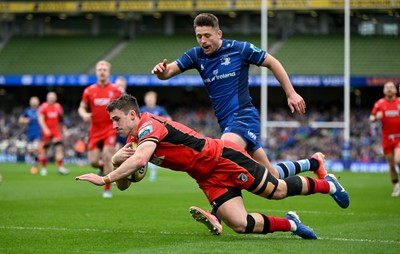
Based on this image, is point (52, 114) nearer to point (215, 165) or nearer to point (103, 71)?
point (103, 71)

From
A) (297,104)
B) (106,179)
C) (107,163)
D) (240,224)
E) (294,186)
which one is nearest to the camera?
(106,179)

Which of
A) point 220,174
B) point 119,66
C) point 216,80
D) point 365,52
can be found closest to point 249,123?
point 216,80

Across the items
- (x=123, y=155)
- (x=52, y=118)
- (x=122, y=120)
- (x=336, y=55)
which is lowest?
(x=52, y=118)

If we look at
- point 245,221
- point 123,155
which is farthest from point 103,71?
point 245,221

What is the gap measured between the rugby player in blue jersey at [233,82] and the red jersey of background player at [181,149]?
130 cm

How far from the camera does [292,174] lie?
421 inches

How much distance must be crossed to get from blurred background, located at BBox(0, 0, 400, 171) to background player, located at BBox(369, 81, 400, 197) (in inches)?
650

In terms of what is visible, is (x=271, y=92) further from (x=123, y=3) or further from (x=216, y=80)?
(x=216, y=80)

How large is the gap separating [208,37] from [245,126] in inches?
48.8

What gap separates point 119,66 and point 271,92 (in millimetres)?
8577

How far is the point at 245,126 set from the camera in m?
10.8

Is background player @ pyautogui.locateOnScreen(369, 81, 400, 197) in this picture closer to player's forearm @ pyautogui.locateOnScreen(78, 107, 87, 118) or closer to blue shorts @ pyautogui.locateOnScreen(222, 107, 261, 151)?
player's forearm @ pyautogui.locateOnScreen(78, 107, 87, 118)

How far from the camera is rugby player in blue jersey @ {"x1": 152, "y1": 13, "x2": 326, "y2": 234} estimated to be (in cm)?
1066

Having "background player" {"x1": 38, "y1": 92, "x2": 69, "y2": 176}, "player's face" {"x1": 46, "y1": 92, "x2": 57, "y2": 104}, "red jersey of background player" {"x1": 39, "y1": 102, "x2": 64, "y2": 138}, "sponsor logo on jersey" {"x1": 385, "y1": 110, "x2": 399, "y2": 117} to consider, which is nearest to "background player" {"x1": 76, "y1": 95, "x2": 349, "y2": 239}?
"sponsor logo on jersey" {"x1": 385, "y1": 110, "x2": 399, "y2": 117}
